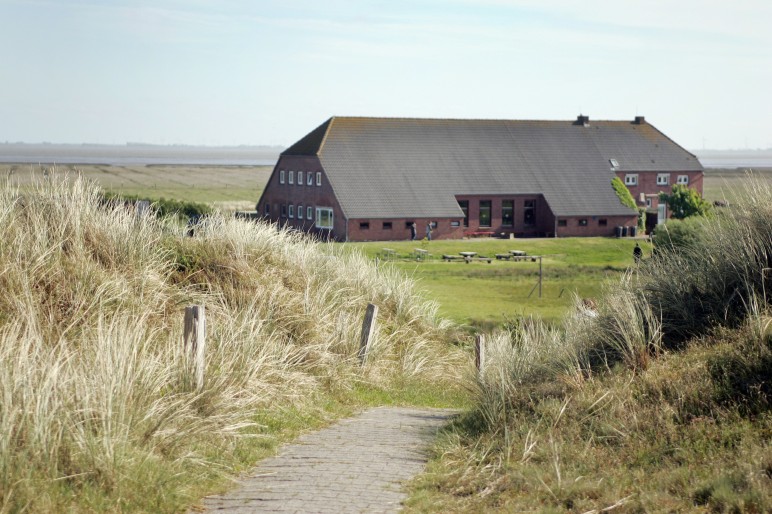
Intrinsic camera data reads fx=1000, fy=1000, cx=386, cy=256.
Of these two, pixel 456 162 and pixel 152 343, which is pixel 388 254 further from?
pixel 152 343

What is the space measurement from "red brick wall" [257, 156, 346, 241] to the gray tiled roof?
1.96ft

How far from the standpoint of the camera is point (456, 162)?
210ft

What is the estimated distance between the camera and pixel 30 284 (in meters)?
11.8

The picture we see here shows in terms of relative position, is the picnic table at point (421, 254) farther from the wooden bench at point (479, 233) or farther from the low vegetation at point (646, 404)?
the low vegetation at point (646, 404)

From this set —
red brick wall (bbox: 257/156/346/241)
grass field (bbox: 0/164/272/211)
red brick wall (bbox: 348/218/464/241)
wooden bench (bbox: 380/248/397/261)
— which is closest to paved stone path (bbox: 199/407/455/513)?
wooden bench (bbox: 380/248/397/261)

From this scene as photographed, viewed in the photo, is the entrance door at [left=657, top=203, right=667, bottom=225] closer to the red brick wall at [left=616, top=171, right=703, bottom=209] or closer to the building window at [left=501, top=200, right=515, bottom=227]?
the red brick wall at [left=616, top=171, right=703, bottom=209]

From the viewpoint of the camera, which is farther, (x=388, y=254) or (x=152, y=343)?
(x=388, y=254)

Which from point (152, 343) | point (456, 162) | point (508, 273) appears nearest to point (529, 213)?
point (456, 162)

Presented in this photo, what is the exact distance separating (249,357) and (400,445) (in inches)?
98.8

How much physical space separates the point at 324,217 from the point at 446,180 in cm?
830

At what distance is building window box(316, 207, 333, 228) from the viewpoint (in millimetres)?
58831

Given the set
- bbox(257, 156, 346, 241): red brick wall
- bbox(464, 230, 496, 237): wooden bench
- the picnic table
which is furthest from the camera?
bbox(464, 230, 496, 237): wooden bench

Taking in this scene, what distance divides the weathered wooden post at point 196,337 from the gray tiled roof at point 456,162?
46.4m

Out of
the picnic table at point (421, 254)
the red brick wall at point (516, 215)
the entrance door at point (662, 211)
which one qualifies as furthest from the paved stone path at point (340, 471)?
the entrance door at point (662, 211)
